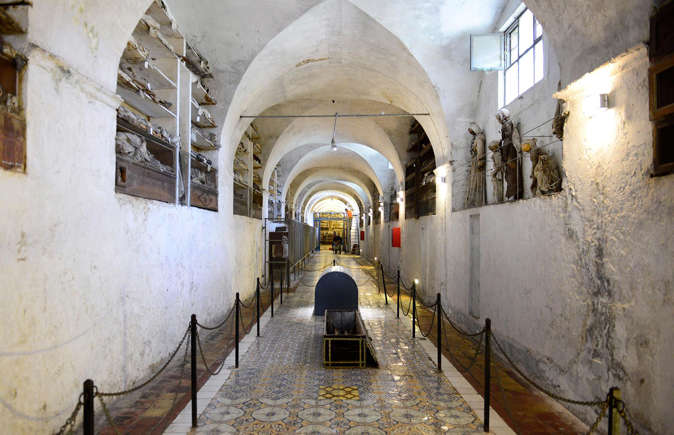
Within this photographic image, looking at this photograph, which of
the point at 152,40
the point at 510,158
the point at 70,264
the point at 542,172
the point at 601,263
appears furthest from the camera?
the point at 510,158

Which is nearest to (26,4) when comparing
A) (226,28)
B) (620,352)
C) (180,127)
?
(180,127)

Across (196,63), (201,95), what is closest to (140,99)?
(196,63)

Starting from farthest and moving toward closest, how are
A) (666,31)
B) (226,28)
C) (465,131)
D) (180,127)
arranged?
(465,131)
(226,28)
(180,127)
(666,31)

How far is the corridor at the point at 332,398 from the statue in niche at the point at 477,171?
10.3 feet

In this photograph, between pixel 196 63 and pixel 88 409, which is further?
pixel 196 63

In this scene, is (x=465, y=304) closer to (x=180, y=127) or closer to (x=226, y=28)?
(x=180, y=127)

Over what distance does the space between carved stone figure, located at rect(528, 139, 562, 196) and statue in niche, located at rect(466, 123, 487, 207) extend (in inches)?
93.8

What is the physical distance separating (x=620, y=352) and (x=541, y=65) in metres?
4.32

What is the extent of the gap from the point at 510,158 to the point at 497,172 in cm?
57

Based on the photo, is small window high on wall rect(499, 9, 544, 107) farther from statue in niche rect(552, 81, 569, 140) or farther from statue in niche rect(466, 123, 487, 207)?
statue in niche rect(552, 81, 569, 140)

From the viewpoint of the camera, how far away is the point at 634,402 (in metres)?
3.86

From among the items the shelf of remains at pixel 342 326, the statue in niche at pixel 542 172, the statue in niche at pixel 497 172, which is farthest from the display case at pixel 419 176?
the statue in niche at pixel 542 172

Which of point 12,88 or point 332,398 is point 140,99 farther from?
point 332,398

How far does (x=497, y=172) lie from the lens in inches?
302
